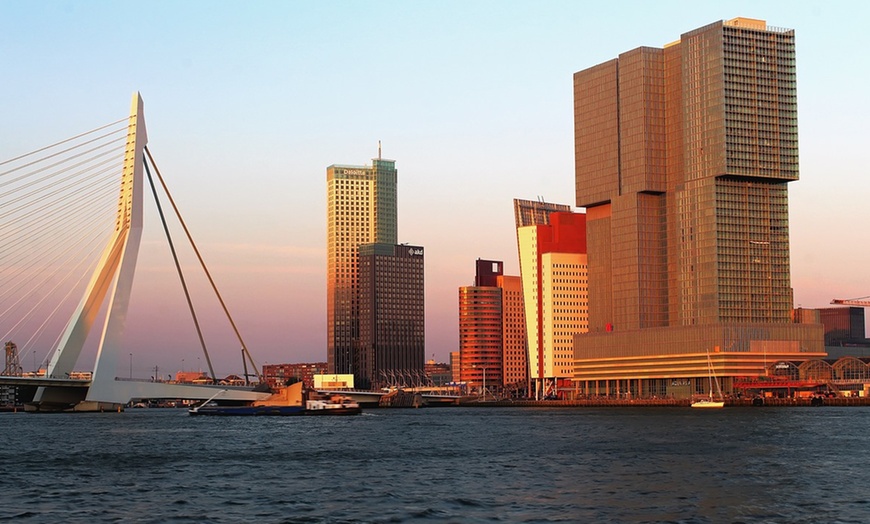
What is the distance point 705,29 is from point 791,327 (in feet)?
160

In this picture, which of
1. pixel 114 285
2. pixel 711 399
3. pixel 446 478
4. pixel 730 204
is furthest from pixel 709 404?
pixel 446 478

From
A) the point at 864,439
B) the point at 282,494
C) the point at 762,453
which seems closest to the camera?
the point at 282,494

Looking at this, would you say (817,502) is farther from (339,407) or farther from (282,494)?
(339,407)

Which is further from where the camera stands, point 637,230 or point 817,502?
point 637,230

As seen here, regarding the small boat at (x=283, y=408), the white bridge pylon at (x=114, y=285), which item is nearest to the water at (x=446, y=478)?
the white bridge pylon at (x=114, y=285)

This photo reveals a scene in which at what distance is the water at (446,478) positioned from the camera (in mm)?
41219

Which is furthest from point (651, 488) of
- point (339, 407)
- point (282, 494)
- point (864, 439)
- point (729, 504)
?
point (339, 407)

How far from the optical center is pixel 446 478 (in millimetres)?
53469

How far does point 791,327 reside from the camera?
644 ft

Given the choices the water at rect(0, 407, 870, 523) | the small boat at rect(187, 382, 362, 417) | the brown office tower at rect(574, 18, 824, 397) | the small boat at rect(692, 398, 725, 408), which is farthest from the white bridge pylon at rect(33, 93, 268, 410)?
the brown office tower at rect(574, 18, 824, 397)

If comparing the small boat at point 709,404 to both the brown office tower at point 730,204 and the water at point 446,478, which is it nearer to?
the brown office tower at point 730,204

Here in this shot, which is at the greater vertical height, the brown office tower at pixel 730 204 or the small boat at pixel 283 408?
the brown office tower at pixel 730 204

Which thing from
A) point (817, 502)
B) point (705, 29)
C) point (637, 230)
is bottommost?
point (817, 502)

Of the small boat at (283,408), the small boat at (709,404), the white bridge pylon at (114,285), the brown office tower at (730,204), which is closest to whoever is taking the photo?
the white bridge pylon at (114,285)
